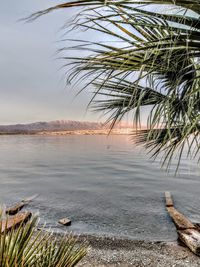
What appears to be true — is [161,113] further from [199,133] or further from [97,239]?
[97,239]

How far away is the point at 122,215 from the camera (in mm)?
11547

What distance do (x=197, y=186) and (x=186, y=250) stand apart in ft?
45.4

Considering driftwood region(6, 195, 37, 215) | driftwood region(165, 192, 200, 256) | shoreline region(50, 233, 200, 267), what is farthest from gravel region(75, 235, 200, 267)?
driftwood region(6, 195, 37, 215)

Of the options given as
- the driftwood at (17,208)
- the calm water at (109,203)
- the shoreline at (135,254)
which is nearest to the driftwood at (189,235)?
the shoreline at (135,254)

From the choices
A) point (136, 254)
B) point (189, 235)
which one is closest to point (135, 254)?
point (136, 254)

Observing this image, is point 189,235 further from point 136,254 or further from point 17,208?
point 17,208

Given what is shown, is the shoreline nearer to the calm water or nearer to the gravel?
the gravel

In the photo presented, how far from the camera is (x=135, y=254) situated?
706 cm

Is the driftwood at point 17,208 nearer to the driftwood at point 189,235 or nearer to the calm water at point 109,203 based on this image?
the calm water at point 109,203

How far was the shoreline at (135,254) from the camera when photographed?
6.44 m

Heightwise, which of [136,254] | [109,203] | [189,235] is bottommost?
[109,203]

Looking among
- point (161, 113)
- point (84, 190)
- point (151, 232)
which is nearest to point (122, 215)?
point (151, 232)

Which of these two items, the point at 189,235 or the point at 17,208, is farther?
the point at 17,208

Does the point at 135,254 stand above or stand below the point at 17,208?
above
